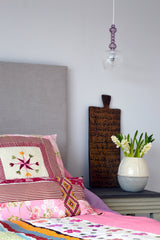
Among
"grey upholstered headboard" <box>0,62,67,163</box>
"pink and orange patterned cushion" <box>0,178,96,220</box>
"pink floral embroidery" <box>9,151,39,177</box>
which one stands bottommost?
"pink and orange patterned cushion" <box>0,178,96,220</box>

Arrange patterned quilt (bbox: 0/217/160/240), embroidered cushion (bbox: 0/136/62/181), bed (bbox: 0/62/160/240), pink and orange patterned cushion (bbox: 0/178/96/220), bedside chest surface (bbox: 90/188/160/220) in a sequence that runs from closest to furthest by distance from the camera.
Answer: patterned quilt (bbox: 0/217/160/240), bed (bbox: 0/62/160/240), pink and orange patterned cushion (bbox: 0/178/96/220), embroidered cushion (bbox: 0/136/62/181), bedside chest surface (bbox: 90/188/160/220)

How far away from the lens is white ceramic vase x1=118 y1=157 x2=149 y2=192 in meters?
3.07

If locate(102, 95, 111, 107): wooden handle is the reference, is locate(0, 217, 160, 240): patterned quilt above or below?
below

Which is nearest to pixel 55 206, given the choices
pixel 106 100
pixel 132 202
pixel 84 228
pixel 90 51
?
pixel 84 228

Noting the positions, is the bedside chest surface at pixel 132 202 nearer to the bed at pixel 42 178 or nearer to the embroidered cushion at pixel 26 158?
the bed at pixel 42 178

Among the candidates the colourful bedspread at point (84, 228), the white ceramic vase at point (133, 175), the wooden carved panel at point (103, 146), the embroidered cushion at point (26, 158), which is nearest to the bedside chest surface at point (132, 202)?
the white ceramic vase at point (133, 175)

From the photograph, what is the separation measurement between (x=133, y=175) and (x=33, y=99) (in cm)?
96

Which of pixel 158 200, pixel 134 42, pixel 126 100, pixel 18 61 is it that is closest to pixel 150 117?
pixel 126 100

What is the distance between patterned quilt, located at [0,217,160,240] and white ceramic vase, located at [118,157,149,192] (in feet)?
3.14

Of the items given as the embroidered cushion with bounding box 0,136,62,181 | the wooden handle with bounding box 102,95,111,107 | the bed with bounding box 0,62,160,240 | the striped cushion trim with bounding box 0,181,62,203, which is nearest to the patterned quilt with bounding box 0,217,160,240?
the bed with bounding box 0,62,160,240

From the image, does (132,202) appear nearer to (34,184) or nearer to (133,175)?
(133,175)

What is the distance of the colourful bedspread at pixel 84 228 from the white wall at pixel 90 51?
1.22 m

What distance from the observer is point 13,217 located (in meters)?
2.19

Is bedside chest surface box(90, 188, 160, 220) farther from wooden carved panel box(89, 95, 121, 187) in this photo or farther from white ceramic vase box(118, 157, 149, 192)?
wooden carved panel box(89, 95, 121, 187)
